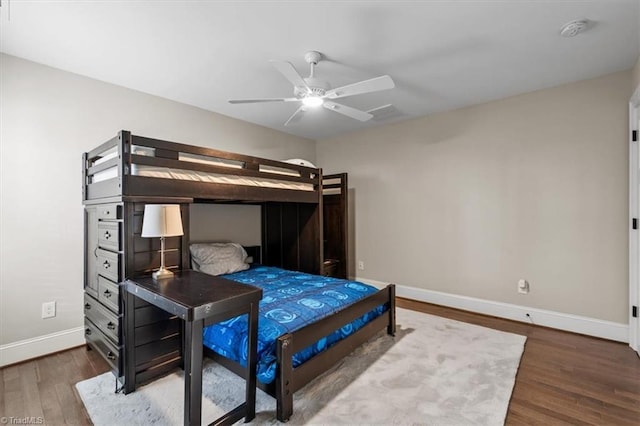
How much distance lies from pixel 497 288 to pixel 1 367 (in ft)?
15.6

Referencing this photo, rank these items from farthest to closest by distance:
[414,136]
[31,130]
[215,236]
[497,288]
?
[414,136], [215,236], [497,288], [31,130]

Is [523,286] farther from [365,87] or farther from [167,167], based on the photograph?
[167,167]

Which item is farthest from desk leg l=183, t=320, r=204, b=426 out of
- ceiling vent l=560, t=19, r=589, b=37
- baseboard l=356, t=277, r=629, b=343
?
baseboard l=356, t=277, r=629, b=343

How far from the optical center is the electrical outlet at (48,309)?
2.50 metres

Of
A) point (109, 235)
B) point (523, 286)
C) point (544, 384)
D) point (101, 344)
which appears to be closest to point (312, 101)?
point (109, 235)

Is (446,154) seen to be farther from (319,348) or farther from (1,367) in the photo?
(1,367)

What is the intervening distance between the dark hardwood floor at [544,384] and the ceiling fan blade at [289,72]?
2434 mm

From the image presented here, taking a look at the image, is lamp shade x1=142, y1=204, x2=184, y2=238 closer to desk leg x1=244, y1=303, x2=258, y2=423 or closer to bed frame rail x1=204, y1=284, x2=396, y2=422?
desk leg x1=244, y1=303, x2=258, y2=423

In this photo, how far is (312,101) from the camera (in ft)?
7.53

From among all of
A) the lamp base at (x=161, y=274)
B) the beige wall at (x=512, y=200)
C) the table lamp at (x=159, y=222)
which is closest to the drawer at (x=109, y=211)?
the table lamp at (x=159, y=222)

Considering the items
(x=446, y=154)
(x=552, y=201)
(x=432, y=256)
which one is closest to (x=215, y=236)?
(x=432, y=256)

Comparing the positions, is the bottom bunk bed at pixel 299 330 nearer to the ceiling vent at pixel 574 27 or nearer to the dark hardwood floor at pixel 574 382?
the dark hardwood floor at pixel 574 382

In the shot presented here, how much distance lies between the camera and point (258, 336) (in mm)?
1785

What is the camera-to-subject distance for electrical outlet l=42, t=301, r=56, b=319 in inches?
98.4
